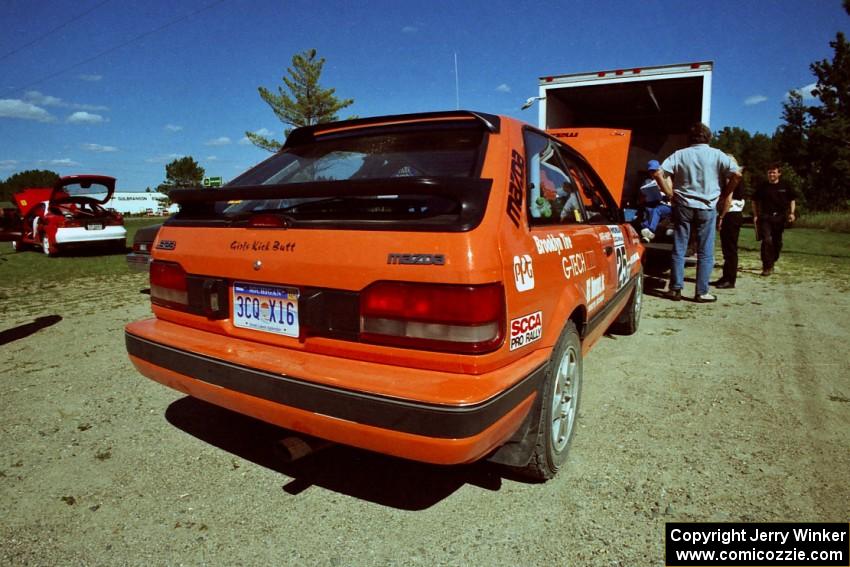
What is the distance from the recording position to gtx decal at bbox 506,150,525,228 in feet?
6.14

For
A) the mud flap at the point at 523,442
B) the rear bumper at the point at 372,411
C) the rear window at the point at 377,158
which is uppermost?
the rear window at the point at 377,158

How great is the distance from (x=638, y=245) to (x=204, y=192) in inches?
143

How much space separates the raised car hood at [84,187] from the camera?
10.8 meters

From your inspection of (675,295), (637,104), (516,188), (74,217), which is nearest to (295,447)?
(516,188)

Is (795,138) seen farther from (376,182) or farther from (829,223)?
(376,182)

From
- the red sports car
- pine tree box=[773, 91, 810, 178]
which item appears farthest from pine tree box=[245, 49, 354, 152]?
pine tree box=[773, 91, 810, 178]

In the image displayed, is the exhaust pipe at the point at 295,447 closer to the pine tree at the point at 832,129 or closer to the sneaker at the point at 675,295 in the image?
the sneaker at the point at 675,295

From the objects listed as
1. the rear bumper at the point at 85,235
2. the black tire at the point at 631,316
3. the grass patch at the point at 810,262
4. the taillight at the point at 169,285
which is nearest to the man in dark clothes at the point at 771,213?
the grass patch at the point at 810,262

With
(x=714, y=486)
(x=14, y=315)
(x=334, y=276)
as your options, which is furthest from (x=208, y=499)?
(x=14, y=315)

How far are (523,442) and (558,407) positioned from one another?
1.12ft

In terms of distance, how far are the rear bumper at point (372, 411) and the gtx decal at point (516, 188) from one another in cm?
58

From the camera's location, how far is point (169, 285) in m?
2.32

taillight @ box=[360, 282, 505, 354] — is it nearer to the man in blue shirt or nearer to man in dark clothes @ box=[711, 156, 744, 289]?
the man in blue shirt

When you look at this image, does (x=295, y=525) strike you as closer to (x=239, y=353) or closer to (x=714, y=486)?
(x=239, y=353)
